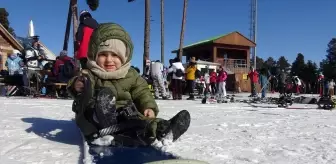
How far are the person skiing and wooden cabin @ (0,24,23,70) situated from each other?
2133cm

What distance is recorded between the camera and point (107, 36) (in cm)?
321

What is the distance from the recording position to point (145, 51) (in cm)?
1541

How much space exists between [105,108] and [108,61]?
804 mm

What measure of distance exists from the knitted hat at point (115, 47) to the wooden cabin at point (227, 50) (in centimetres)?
2917

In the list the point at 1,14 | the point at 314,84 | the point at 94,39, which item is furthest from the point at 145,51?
the point at 1,14

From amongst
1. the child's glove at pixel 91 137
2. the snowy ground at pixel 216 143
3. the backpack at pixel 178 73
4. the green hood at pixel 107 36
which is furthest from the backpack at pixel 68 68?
the child's glove at pixel 91 137

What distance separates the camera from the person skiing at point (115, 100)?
8.33 ft

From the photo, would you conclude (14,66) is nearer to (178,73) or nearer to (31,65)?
(31,65)

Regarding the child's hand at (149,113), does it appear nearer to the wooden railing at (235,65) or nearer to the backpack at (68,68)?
the backpack at (68,68)

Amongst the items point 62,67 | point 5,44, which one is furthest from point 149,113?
point 5,44

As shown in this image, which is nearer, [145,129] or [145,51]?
[145,129]

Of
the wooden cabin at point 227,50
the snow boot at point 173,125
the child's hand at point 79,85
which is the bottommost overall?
the snow boot at point 173,125

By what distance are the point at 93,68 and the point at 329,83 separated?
15.6 meters

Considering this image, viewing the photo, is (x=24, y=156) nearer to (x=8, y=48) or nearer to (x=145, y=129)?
(x=145, y=129)
